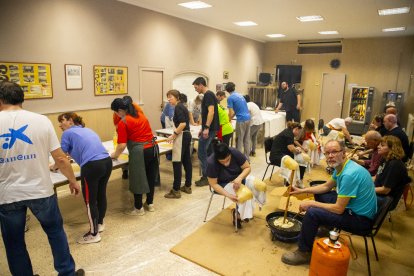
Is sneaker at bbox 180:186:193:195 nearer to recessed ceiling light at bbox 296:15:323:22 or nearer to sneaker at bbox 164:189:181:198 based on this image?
sneaker at bbox 164:189:181:198

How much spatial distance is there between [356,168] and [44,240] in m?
2.85

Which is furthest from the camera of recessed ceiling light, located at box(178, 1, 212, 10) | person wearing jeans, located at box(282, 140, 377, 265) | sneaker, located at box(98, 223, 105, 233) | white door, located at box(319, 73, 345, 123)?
white door, located at box(319, 73, 345, 123)

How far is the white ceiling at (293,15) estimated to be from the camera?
5164mm

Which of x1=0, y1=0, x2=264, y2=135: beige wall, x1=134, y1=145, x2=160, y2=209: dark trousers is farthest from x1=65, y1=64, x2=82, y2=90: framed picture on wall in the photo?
x1=134, y1=145, x2=160, y2=209: dark trousers

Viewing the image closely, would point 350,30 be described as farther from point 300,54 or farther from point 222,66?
point 222,66

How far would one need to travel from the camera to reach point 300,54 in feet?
33.1

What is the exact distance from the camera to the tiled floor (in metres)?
2.40

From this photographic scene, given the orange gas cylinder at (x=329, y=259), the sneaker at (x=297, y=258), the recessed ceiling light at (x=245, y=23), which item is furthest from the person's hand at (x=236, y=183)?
the recessed ceiling light at (x=245, y=23)

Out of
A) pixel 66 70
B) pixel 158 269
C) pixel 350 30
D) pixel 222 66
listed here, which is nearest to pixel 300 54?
pixel 350 30

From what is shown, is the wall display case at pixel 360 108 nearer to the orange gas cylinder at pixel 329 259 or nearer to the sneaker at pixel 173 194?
the sneaker at pixel 173 194

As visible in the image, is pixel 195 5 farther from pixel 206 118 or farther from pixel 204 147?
pixel 204 147

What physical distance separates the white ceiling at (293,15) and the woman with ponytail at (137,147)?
3.17 m

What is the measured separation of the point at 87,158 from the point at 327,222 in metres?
2.08

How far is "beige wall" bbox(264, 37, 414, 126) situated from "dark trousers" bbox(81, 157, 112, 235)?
847 centimetres
